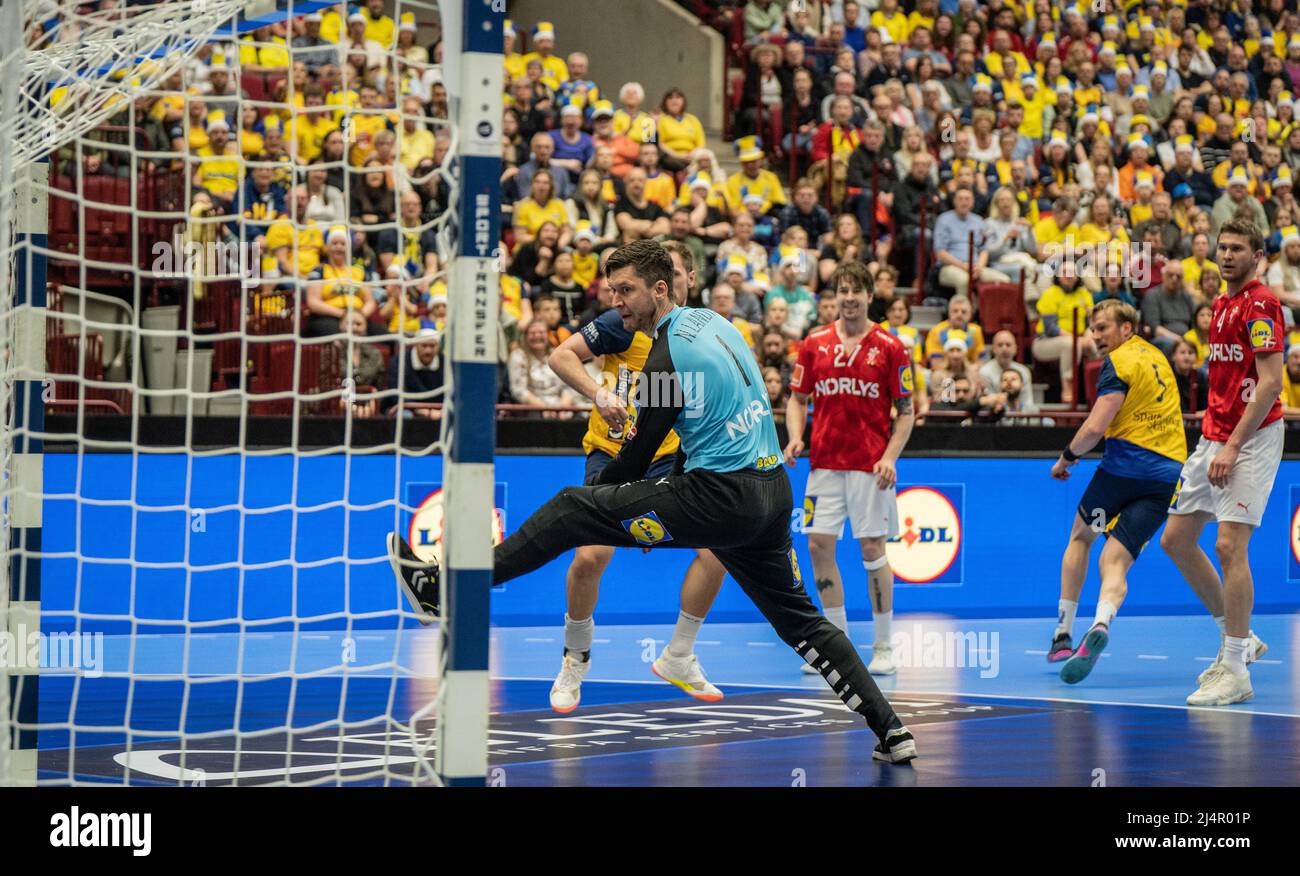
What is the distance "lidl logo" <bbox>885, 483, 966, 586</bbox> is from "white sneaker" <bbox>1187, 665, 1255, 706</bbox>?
4.67 meters

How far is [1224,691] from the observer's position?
29.3 ft

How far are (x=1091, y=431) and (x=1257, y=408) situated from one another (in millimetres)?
1289

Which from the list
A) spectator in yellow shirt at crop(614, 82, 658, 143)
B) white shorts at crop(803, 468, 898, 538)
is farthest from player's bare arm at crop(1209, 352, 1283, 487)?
spectator in yellow shirt at crop(614, 82, 658, 143)

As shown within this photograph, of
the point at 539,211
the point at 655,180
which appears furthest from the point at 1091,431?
the point at 655,180

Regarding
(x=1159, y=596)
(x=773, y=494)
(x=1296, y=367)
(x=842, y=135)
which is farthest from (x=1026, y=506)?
(x=773, y=494)

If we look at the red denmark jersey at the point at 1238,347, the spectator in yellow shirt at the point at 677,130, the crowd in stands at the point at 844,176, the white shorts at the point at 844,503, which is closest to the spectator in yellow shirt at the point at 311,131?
the crowd in stands at the point at 844,176

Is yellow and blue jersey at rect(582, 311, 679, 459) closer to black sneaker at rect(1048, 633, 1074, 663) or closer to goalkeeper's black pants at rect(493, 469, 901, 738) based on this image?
goalkeeper's black pants at rect(493, 469, 901, 738)

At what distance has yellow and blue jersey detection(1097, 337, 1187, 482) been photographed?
9930 millimetres

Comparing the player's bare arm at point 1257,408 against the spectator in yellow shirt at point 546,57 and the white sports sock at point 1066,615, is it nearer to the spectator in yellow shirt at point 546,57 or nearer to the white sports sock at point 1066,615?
the white sports sock at point 1066,615

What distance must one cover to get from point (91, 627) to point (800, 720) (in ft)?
19.1

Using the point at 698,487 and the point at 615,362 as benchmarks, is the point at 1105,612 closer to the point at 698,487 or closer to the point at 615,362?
the point at 615,362

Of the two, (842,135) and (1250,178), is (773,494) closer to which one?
(842,135)

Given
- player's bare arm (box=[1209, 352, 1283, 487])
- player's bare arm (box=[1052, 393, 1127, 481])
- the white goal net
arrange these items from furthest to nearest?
1. player's bare arm (box=[1052, 393, 1127, 481])
2. player's bare arm (box=[1209, 352, 1283, 487])
3. the white goal net

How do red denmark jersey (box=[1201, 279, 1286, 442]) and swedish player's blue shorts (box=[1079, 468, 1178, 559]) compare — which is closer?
red denmark jersey (box=[1201, 279, 1286, 442])
